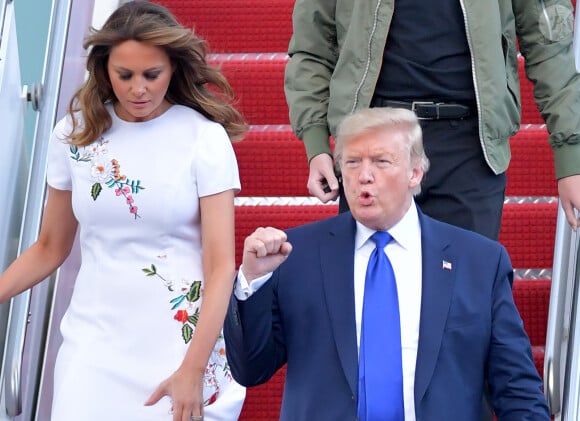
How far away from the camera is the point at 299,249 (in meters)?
3.08

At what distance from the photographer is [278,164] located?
15.6ft

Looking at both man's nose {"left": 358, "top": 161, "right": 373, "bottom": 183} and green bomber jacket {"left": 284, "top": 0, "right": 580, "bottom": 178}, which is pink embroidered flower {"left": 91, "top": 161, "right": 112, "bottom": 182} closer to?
green bomber jacket {"left": 284, "top": 0, "right": 580, "bottom": 178}

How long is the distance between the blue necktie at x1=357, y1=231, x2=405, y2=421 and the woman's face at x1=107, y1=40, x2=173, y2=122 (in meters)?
0.76

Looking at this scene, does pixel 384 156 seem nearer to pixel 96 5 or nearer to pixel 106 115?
pixel 106 115

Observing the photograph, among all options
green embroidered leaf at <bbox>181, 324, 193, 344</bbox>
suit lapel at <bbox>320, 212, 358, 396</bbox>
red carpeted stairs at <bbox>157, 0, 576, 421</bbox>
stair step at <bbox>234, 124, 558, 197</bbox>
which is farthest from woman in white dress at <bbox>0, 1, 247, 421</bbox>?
stair step at <bbox>234, 124, 558, 197</bbox>

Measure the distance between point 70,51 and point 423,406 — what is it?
1.94 m

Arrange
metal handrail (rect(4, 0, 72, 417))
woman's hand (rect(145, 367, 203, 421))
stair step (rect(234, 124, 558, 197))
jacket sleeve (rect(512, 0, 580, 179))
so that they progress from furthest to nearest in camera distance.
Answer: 1. stair step (rect(234, 124, 558, 197))
2. metal handrail (rect(4, 0, 72, 417))
3. jacket sleeve (rect(512, 0, 580, 179))
4. woman's hand (rect(145, 367, 203, 421))

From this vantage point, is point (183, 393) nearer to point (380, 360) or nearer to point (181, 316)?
point (181, 316)

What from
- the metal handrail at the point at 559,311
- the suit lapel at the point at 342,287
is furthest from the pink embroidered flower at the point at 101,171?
the metal handrail at the point at 559,311

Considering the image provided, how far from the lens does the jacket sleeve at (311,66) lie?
3.51 m

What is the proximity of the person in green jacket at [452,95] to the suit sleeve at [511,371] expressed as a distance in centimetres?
41

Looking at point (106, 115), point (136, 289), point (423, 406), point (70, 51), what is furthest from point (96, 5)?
point (423, 406)

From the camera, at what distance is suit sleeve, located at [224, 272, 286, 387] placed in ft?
9.51

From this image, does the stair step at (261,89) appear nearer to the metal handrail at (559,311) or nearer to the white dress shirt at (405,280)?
the metal handrail at (559,311)
